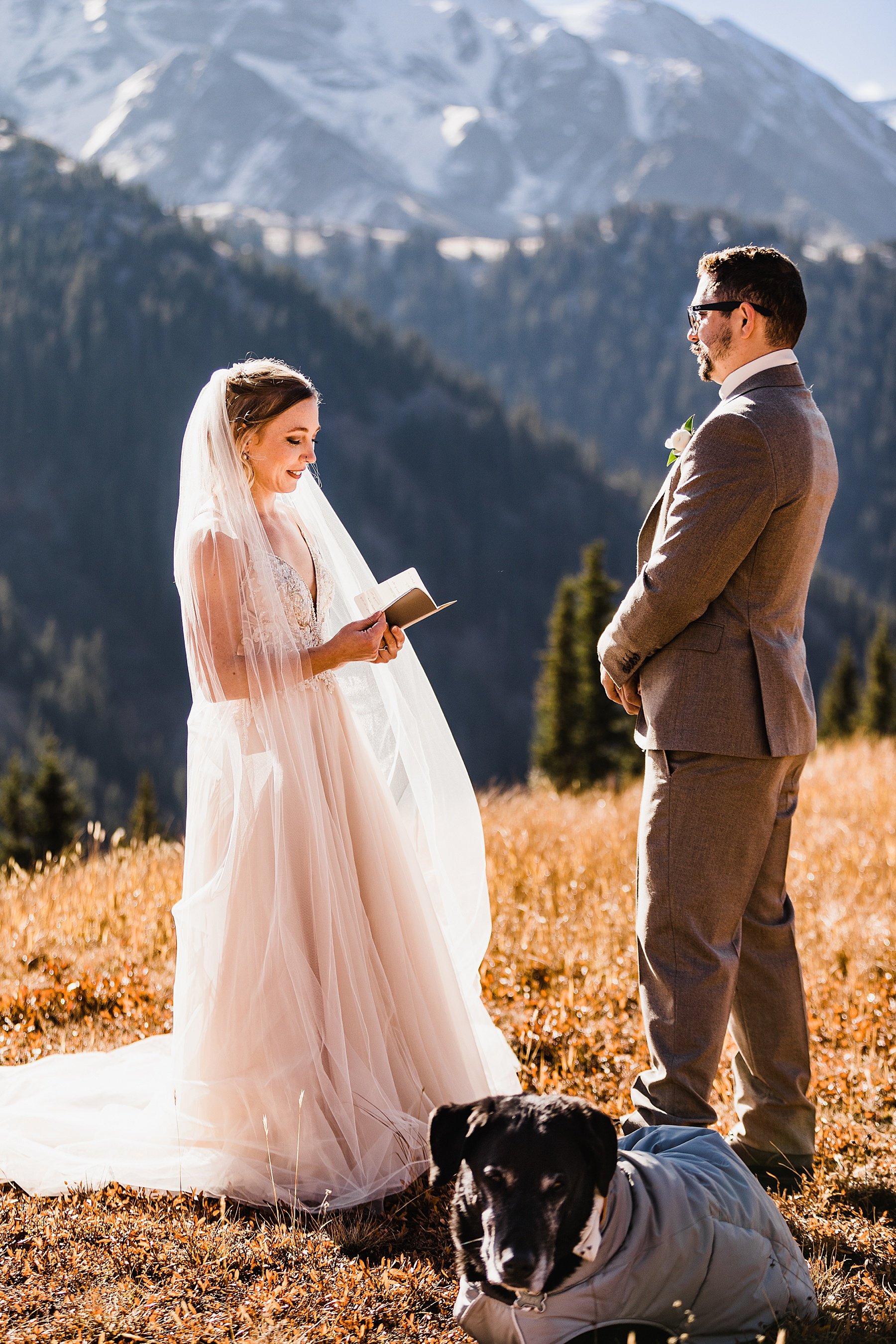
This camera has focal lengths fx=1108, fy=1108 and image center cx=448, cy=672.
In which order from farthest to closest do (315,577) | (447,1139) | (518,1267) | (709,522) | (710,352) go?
(315,577) → (710,352) → (709,522) → (447,1139) → (518,1267)

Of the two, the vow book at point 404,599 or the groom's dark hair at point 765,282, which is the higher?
the groom's dark hair at point 765,282

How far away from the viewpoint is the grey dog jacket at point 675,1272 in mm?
2303

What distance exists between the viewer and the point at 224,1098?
10.8ft

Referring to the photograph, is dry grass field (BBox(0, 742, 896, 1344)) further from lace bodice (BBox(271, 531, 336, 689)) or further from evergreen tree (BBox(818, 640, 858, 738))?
evergreen tree (BBox(818, 640, 858, 738))

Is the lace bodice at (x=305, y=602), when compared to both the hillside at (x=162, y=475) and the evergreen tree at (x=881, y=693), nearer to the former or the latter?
the evergreen tree at (x=881, y=693)

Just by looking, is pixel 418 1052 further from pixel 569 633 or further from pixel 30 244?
pixel 30 244

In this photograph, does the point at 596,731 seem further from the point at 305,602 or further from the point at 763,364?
the point at 763,364

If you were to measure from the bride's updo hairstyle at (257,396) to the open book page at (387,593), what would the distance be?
56 cm

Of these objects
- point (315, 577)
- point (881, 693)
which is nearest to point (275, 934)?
point (315, 577)

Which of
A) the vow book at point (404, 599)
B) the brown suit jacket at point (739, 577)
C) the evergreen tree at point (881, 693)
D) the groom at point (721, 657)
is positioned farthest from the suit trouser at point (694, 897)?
the evergreen tree at point (881, 693)

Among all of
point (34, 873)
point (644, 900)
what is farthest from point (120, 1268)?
point (34, 873)

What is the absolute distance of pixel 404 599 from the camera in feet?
11.3

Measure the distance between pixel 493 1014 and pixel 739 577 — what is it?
7.26 ft

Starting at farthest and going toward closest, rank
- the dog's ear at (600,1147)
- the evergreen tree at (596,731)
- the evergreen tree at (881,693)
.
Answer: the evergreen tree at (881,693) < the evergreen tree at (596,731) < the dog's ear at (600,1147)
